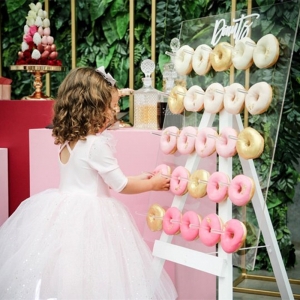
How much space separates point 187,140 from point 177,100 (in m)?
0.18

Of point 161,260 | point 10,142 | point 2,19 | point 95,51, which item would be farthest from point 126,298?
point 2,19

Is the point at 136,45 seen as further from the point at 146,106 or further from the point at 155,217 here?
the point at 155,217

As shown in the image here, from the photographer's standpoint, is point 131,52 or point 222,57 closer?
point 222,57

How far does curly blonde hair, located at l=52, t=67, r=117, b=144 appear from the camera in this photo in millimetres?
2590

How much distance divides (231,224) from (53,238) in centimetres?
70

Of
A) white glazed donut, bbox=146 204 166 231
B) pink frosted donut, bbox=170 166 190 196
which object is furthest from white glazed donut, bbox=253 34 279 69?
white glazed donut, bbox=146 204 166 231

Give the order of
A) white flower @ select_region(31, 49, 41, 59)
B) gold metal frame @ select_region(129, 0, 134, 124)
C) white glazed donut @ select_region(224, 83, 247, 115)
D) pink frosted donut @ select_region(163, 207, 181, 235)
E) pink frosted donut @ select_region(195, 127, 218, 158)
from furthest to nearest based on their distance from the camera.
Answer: gold metal frame @ select_region(129, 0, 134, 124) < white flower @ select_region(31, 49, 41, 59) < pink frosted donut @ select_region(163, 207, 181, 235) < pink frosted donut @ select_region(195, 127, 218, 158) < white glazed donut @ select_region(224, 83, 247, 115)

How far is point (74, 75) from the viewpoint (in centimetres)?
265

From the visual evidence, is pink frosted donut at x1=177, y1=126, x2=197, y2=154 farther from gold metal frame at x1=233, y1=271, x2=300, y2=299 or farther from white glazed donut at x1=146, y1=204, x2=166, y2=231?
gold metal frame at x1=233, y1=271, x2=300, y2=299

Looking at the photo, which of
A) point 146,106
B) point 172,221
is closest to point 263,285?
point 146,106

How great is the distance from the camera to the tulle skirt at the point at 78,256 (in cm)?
246

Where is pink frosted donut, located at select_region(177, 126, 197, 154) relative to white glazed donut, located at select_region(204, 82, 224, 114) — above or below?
below

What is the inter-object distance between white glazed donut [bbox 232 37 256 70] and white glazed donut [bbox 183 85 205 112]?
22cm

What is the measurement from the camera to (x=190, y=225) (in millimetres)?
2498
